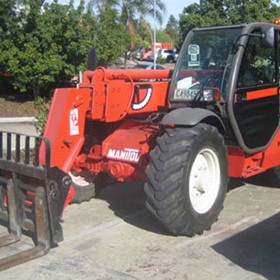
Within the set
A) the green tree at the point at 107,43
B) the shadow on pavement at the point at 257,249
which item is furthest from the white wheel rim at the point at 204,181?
the green tree at the point at 107,43

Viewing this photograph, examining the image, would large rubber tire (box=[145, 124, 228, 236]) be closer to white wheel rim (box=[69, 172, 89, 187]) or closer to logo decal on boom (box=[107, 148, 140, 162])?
logo decal on boom (box=[107, 148, 140, 162])

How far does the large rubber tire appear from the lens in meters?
4.96

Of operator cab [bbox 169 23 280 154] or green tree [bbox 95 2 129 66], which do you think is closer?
operator cab [bbox 169 23 280 154]

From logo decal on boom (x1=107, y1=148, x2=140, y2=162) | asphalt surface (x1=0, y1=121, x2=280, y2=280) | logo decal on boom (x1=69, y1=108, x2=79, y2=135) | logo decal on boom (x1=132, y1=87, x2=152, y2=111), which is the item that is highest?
logo decal on boom (x1=132, y1=87, x2=152, y2=111)

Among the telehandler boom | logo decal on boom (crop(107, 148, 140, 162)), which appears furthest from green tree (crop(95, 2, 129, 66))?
logo decal on boom (crop(107, 148, 140, 162))

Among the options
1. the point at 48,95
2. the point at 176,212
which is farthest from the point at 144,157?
the point at 48,95

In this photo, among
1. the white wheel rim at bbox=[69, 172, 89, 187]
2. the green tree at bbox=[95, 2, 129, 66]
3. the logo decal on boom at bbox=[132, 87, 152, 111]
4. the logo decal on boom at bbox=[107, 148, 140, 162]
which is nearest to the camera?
the logo decal on boom at bbox=[107, 148, 140, 162]

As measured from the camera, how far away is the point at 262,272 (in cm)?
444

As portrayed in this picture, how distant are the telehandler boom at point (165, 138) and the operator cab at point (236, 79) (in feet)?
0.04

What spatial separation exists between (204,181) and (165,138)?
0.73 m

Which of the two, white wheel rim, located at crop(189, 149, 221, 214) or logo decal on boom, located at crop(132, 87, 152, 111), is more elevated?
logo decal on boom, located at crop(132, 87, 152, 111)

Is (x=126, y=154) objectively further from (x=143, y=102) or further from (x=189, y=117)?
(x=189, y=117)

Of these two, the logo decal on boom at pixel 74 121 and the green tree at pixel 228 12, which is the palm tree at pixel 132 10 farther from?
the logo decal on boom at pixel 74 121

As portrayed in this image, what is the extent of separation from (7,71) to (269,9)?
28.2 metres
